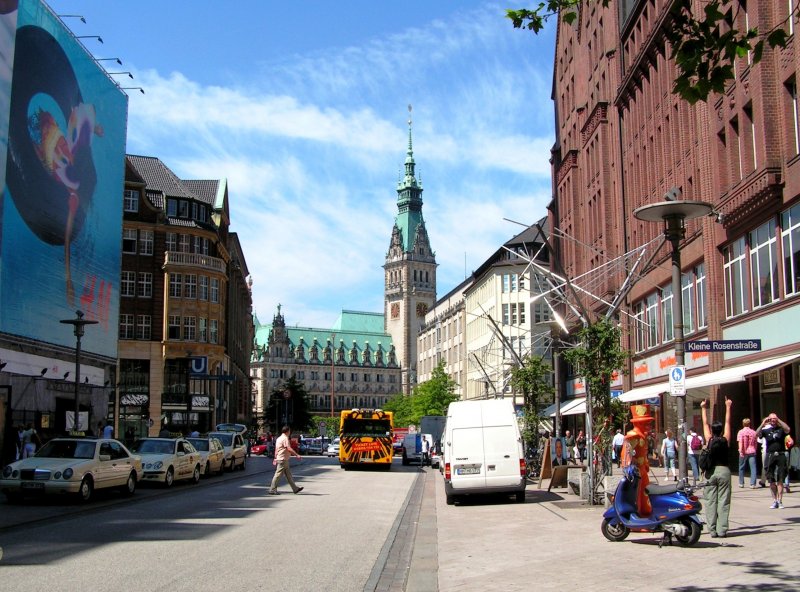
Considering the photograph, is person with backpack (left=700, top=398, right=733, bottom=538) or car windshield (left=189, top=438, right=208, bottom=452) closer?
person with backpack (left=700, top=398, right=733, bottom=538)

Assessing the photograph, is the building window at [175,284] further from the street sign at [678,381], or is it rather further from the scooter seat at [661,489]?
the scooter seat at [661,489]

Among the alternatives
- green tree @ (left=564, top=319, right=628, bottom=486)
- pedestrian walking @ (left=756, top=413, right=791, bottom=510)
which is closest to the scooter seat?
pedestrian walking @ (left=756, top=413, right=791, bottom=510)

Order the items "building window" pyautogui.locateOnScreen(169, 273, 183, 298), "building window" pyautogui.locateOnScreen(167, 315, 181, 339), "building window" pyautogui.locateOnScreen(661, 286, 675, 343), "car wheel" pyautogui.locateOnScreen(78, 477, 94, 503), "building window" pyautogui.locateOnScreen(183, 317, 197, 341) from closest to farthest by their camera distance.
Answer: "car wheel" pyautogui.locateOnScreen(78, 477, 94, 503)
"building window" pyautogui.locateOnScreen(661, 286, 675, 343)
"building window" pyautogui.locateOnScreen(167, 315, 181, 339)
"building window" pyautogui.locateOnScreen(169, 273, 183, 298)
"building window" pyautogui.locateOnScreen(183, 317, 197, 341)

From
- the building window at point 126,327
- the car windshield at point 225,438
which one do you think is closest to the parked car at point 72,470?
the car windshield at point 225,438

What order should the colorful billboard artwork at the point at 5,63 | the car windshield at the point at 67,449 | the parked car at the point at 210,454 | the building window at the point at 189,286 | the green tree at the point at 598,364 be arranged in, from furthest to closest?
the building window at the point at 189,286
the colorful billboard artwork at the point at 5,63
the parked car at the point at 210,454
the car windshield at the point at 67,449
the green tree at the point at 598,364

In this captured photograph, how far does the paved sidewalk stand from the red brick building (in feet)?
19.0

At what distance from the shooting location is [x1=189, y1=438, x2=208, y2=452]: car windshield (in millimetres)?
35844

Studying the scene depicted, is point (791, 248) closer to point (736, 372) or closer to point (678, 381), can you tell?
point (736, 372)

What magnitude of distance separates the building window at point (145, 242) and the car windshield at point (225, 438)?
98.3 feet

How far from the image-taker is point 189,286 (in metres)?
70.5

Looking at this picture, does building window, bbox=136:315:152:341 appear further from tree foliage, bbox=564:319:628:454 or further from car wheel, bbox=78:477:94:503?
tree foliage, bbox=564:319:628:454

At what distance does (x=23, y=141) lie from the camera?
128 feet

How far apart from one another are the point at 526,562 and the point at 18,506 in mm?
13901

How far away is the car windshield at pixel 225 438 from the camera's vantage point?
41.2 meters
